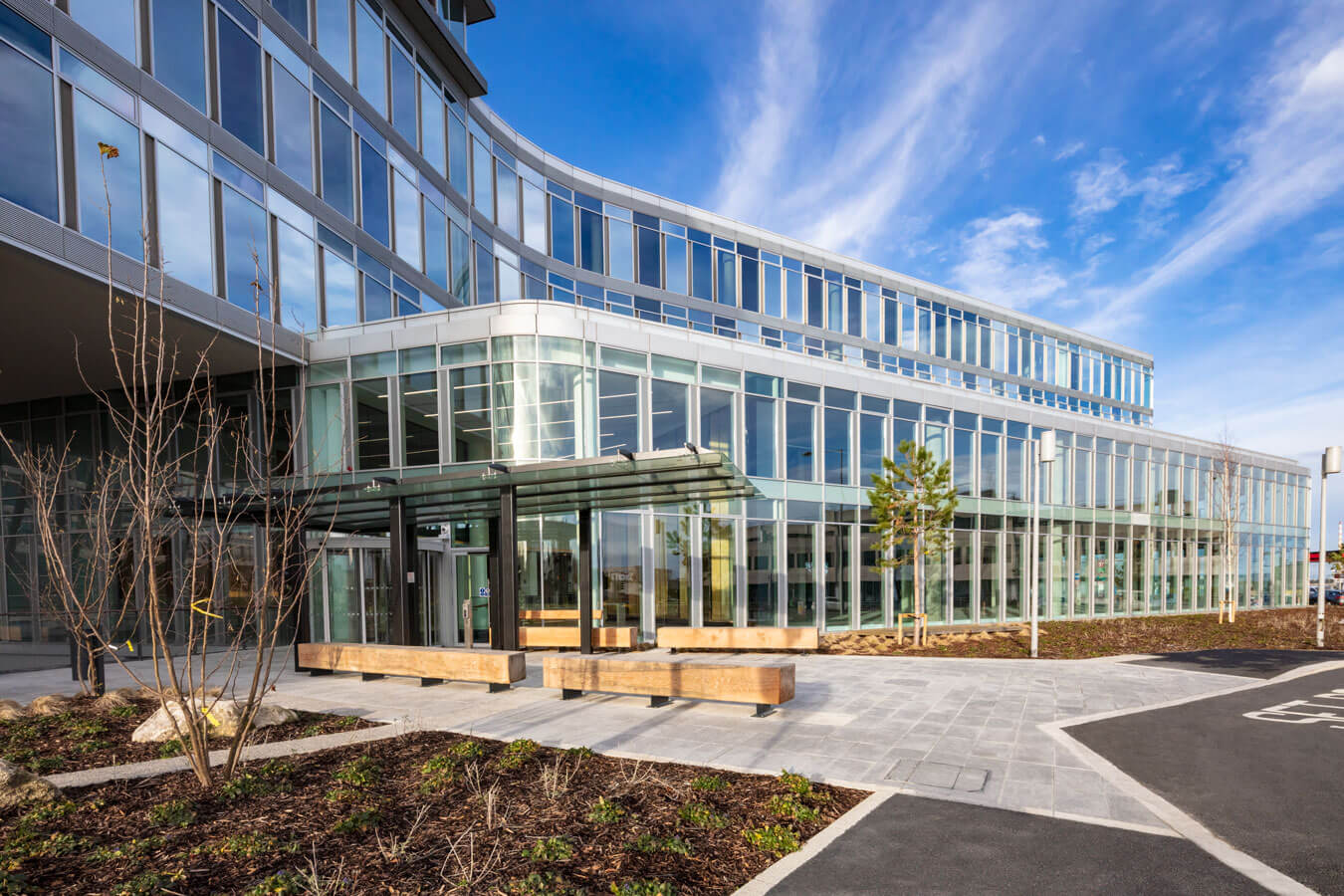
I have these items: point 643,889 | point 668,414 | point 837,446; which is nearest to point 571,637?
point 668,414

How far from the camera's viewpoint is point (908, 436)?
25.3 meters

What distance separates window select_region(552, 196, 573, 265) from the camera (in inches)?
1195

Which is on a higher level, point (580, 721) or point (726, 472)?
point (726, 472)

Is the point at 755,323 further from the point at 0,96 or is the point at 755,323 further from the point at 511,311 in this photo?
the point at 0,96

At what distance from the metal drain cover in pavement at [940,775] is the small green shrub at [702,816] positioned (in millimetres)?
2214

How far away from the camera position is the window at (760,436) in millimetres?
21500

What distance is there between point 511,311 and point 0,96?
9.81 meters

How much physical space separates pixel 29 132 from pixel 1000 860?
17.8 metres

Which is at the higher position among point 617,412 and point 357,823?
point 617,412

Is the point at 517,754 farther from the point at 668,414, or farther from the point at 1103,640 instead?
the point at 1103,640

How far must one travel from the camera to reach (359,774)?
6.99m

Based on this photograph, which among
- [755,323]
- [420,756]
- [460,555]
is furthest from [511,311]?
[755,323]

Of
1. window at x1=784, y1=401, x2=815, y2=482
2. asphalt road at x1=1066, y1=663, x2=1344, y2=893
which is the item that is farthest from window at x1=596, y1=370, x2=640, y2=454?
asphalt road at x1=1066, y1=663, x2=1344, y2=893

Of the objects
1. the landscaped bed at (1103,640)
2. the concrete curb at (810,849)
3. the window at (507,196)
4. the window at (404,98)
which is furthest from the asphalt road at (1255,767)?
the window at (507,196)
